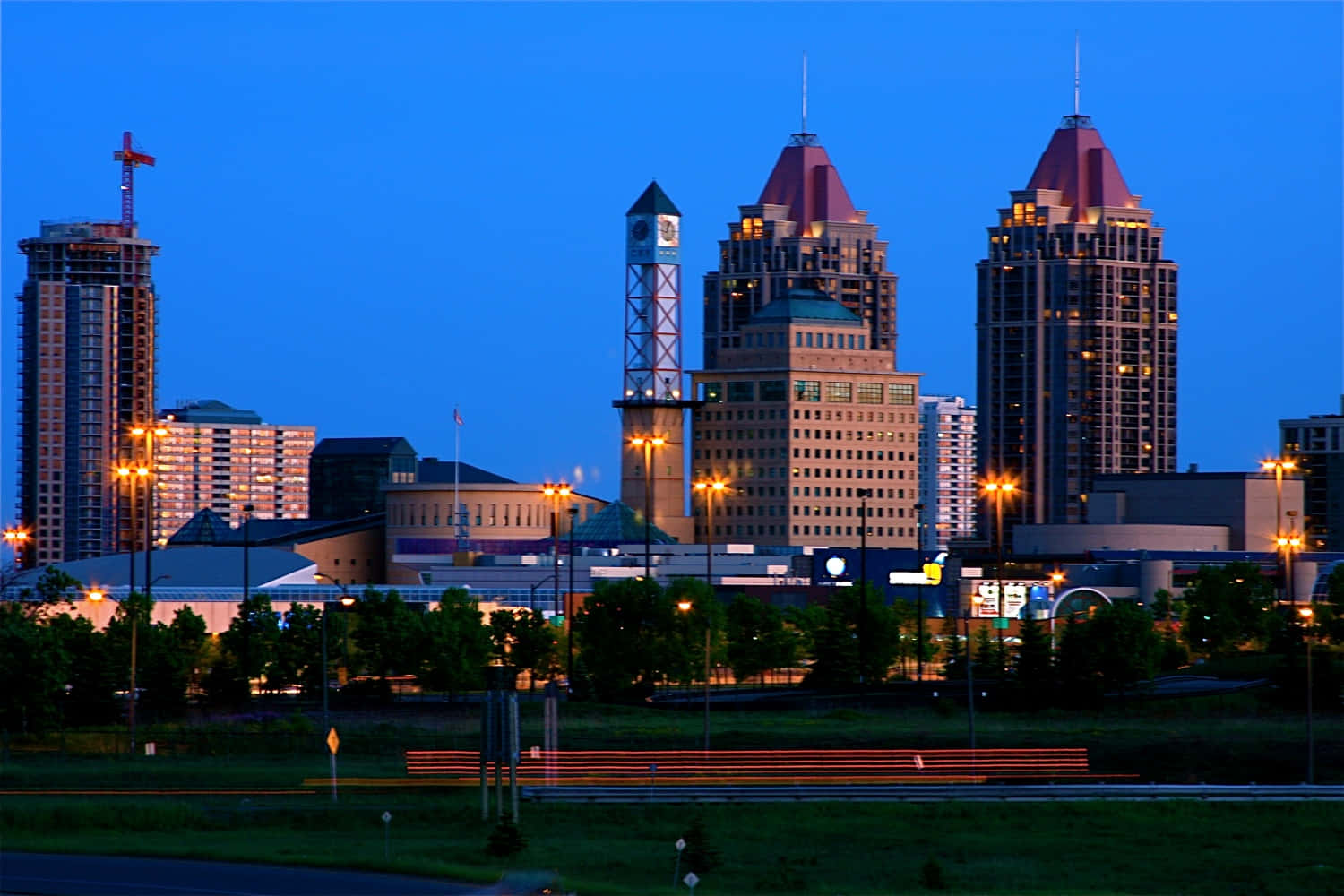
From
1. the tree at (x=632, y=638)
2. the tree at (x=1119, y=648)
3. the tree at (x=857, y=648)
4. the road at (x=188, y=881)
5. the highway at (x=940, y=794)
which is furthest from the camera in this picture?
the tree at (x=857, y=648)

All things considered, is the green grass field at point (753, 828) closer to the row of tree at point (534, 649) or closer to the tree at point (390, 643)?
the row of tree at point (534, 649)

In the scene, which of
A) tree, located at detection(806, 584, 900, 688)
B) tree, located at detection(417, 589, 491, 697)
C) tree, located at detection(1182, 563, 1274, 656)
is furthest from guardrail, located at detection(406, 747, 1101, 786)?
tree, located at detection(1182, 563, 1274, 656)

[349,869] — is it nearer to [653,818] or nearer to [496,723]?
[496,723]

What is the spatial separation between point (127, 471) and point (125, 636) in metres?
9.71

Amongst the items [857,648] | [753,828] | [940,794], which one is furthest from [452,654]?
[753,828]

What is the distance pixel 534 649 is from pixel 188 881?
85792 millimetres

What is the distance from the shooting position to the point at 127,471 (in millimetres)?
132250

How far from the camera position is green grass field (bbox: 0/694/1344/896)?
57812 millimetres

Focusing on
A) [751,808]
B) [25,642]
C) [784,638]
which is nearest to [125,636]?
[25,642]

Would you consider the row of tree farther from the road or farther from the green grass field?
the road

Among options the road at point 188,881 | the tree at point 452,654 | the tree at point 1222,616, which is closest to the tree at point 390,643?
the tree at point 452,654

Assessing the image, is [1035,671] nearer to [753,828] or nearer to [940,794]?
[940,794]

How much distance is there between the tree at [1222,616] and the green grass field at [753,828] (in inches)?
2598

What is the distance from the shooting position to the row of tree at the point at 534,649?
11481cm
